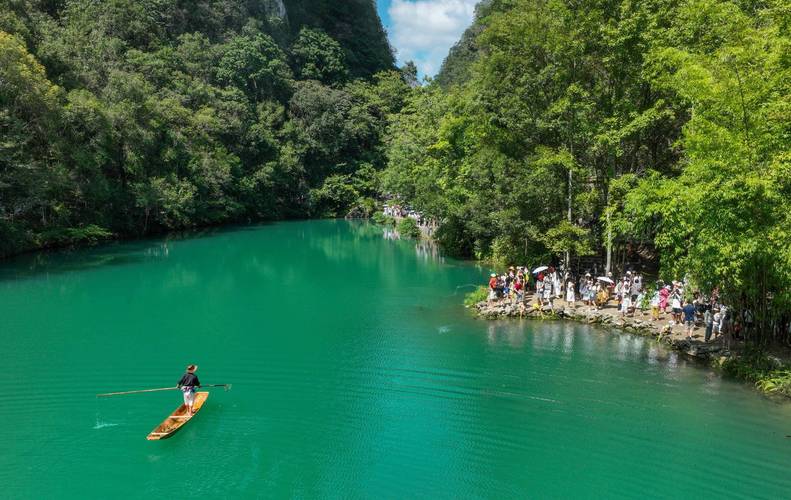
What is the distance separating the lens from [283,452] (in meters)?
11.7

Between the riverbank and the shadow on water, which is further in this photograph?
the shadow on water

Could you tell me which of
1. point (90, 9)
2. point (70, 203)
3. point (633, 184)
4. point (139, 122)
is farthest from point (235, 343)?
point (90, 9)

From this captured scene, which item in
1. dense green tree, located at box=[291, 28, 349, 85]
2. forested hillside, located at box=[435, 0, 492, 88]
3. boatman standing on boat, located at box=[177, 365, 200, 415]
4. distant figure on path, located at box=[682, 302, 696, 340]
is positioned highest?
forested hillside, located at box=[435, 0, 492, 88]

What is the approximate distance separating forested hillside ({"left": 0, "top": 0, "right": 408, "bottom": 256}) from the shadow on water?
1.23 meters

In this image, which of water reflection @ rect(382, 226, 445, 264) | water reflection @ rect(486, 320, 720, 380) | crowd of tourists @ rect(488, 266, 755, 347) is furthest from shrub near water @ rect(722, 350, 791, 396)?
water reflection @ rect(382, 226, 445, 264)

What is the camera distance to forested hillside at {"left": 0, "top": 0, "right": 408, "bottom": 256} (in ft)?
116

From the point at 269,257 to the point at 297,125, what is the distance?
32.5m

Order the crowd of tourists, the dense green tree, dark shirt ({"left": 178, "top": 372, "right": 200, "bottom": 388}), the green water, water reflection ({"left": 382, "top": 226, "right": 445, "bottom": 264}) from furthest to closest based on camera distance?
the dense green tree < water reflection ({"left": 382, "top": 226, "right": 445, "bottom": 264}) < the crowd of tourists < dark shirt ({"left": 178, "top": 372, "right": 200, "bottom": 388}) < the green water

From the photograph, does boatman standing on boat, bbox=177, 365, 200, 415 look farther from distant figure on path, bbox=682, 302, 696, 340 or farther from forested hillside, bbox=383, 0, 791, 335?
distant figure on path, bbox=682, 302, 696, 340

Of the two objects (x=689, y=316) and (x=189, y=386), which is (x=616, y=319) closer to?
(x=689, y=316)

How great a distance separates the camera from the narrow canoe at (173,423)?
12102 mm

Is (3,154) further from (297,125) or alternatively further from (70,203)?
(297,125)

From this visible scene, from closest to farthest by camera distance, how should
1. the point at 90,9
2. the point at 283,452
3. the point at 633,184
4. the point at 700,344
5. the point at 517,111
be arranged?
the point at 283,452
the point at 700,344
the point at 633,184
the point at 517,111
the point at 90,9

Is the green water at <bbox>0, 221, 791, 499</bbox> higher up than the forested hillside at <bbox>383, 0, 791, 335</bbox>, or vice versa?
the forested hillside at <bbox>383, 0, 791, 335</bbox>
